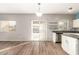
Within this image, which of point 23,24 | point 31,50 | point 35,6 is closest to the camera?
point 35,6

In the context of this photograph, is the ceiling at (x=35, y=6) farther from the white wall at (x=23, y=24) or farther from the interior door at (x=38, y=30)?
the interior door at (x=38, y=30)

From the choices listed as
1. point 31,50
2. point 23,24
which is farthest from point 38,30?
point 31,50

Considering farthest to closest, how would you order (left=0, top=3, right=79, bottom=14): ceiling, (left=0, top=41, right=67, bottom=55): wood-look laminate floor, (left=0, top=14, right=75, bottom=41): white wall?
(left=0, top=14, right=75, bottom=41): white wall, (left=0, top=3, right=79, bottom=14): ceiling, (left=0, top=41, right=67, bottom=55): wood-look laminate floor

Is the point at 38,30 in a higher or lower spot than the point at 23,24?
lower

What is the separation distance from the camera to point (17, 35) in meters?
10.9

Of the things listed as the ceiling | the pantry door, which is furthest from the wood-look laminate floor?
the pantry door

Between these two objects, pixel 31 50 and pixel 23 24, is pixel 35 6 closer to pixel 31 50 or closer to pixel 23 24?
pixel 31 50

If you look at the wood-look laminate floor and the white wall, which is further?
the white wall

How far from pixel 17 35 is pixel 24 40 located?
785mm

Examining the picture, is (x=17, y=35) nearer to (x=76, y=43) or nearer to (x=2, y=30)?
(x=2, y=30)

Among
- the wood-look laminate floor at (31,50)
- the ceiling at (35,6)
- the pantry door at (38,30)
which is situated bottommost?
the wood-look laminate floor at (31,50)

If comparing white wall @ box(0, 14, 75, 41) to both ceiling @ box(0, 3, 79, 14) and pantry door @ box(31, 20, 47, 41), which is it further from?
ceiling @ box(0, 3, 79, 14)

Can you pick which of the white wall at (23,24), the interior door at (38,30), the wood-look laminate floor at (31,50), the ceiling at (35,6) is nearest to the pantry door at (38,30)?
the interior door at (38,30)
